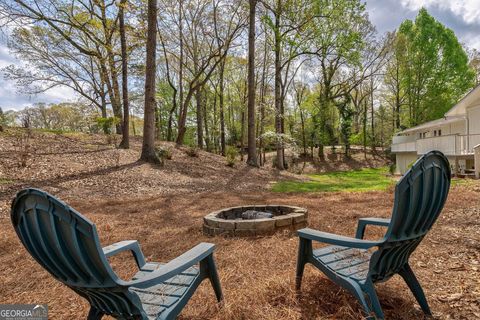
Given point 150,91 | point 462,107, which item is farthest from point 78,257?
point 462,107

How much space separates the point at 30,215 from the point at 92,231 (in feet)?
1.33

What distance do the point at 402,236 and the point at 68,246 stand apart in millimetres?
1854

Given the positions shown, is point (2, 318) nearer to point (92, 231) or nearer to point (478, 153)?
point (92, 231)

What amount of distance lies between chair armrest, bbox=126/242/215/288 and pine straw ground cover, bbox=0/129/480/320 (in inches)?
19.3

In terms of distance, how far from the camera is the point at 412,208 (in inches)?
64.5

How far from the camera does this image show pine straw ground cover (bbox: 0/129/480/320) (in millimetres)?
2082

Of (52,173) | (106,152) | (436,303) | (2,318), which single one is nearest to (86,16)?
(106,152)

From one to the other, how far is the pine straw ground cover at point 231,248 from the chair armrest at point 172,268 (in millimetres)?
489

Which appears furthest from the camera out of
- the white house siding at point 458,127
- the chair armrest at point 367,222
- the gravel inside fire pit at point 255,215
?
the white house siding at point 458,127

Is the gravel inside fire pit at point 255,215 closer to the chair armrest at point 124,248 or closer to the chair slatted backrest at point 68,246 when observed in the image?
the chair armrest at point 124,248

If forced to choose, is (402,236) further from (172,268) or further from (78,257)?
(78,257)

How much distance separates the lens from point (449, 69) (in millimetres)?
22453

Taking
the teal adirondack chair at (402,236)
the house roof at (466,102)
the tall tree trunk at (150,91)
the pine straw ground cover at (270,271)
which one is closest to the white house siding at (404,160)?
the house roof at (466,102)

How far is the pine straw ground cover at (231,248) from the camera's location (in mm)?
2082
